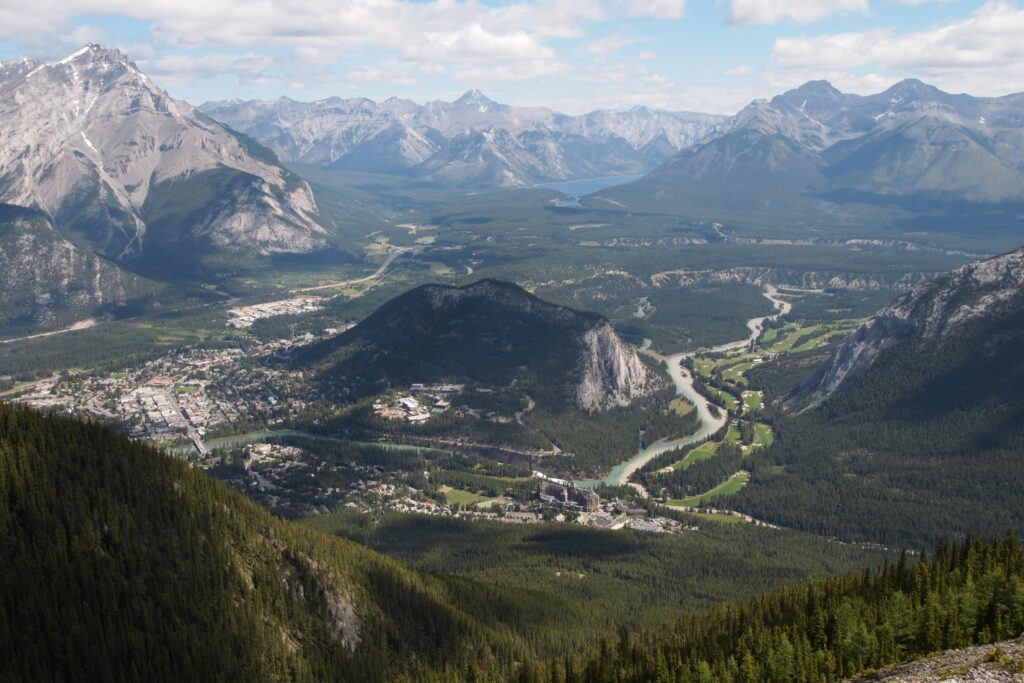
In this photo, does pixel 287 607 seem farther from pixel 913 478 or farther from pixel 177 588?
pixel 913 478

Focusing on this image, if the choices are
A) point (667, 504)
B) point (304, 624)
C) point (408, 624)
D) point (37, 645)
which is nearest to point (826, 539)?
point (667, 504)

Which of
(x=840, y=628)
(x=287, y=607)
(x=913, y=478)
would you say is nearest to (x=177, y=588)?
(x=287, y=607)

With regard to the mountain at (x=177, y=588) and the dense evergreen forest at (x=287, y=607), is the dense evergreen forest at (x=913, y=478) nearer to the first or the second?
the dense evergreen forest at (x=287, y=607)

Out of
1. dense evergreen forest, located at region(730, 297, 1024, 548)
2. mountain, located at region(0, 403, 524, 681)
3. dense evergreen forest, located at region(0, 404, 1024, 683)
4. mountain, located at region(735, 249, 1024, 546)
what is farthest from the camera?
mountain, located at region(735, 249, 1024, 546)

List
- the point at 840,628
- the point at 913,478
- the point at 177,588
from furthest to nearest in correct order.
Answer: the point at 913,478
the point at 177,588
the point at 840,628

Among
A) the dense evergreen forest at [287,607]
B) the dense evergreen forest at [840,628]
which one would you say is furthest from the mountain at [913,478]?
the dense evergreen forest at [840,628]

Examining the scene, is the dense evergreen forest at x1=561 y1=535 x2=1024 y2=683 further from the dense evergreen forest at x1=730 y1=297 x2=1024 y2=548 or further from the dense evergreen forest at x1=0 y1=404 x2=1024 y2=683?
the dense evergreen forest at x1=730 y1=297 x2=1024 y2=548

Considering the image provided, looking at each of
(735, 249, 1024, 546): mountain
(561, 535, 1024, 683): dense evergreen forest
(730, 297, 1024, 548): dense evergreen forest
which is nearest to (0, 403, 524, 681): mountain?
(561, 535, 1024, 683): dense evergreen forest

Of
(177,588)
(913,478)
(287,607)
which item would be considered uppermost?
(177,588)
